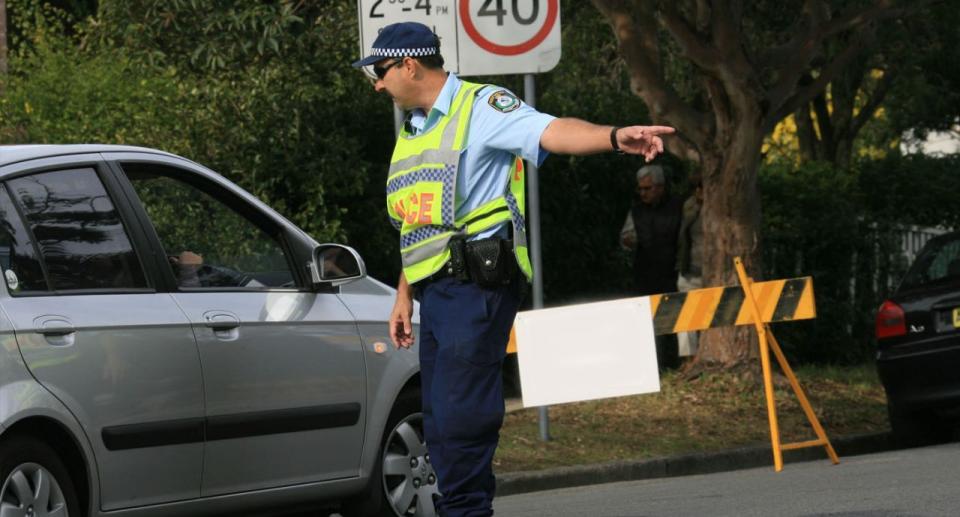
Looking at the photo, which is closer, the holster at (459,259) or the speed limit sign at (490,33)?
the holster at (459,259)

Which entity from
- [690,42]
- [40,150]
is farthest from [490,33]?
[40,150]

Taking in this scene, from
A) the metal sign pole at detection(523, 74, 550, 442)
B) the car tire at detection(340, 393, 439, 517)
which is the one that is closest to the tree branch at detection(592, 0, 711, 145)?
the metal sign pole at detection(523, 74, 550, 442)

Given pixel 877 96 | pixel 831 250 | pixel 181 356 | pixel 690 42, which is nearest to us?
pixel 181 356

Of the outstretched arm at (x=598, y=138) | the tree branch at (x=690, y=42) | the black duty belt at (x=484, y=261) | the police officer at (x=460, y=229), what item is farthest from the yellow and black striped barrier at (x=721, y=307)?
the outstretched arm at (x=598, y=138)

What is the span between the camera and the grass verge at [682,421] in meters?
11.4

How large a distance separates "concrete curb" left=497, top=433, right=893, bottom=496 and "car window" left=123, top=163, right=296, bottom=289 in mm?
3343

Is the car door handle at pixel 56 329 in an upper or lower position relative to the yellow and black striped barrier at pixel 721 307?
upper

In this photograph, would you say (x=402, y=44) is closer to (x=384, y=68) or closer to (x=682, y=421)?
(x=384, y=68)

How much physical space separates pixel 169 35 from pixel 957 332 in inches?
225

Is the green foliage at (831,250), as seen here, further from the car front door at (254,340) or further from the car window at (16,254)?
the car window at (16,254)

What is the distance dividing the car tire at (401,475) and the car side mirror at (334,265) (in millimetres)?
660

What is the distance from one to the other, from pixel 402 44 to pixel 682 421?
7283mm

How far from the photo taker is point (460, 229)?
584cm

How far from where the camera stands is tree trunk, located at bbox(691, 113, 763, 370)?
45.5ft
